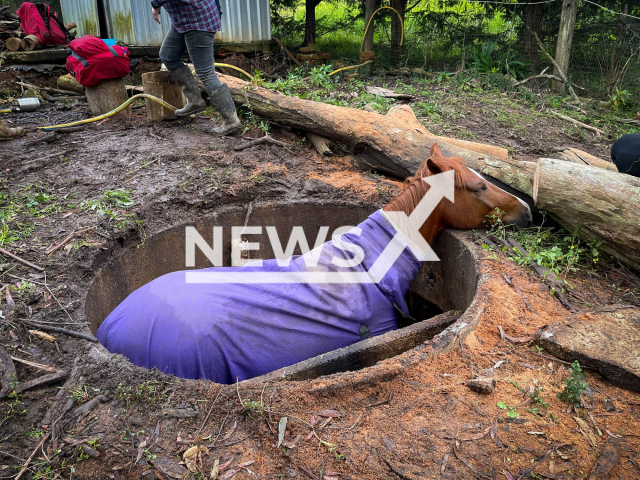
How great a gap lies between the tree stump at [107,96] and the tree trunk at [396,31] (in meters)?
5.85

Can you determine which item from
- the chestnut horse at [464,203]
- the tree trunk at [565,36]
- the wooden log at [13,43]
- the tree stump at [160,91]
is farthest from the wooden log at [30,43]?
the tree trunk at [565,36]

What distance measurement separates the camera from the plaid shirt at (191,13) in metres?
5.37

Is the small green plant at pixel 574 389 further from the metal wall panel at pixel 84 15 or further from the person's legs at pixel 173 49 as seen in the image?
the metal wall panel at pixel 84 15

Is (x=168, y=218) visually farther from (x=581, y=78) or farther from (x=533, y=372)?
(x=581, y=78)

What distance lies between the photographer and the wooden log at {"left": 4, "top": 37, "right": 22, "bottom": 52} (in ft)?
29.2

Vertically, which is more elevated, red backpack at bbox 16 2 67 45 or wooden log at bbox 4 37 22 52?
red backpack at bbox 16 2 67 45

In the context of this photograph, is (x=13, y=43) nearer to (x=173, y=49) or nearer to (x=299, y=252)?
(x=173, y=49)

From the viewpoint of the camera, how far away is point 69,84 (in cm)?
883

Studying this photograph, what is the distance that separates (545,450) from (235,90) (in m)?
5.69

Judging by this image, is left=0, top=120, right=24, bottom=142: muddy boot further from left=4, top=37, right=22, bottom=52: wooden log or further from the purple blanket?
the purple blanket

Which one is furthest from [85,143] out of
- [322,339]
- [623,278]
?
[623,278]

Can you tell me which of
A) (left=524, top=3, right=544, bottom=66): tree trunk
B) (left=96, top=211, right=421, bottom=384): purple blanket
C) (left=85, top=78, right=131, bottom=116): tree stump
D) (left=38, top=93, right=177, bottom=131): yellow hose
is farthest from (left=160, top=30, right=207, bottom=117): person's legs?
(left=524, top=3, right=544, bottom=66): tree trunk

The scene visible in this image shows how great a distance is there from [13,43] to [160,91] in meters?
4.54

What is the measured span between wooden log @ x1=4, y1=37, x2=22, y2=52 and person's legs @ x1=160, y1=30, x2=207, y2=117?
4.79 metres
